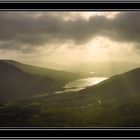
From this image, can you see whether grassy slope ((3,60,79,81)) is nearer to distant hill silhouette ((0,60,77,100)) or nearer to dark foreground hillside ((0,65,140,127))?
distant hill silhouette ((0,60,77,100))

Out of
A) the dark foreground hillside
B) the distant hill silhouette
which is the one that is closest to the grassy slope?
the distant hill silhouette

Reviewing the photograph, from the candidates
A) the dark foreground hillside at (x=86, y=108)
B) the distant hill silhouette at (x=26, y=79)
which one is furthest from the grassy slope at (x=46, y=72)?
the dark foreground hillside at (x=86, y=108)

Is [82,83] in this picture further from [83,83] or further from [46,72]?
[46,72]

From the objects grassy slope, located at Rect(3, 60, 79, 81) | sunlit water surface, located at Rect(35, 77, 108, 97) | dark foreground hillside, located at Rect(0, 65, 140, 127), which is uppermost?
grassy slope, located at Rect(3, 60, 79, 81)

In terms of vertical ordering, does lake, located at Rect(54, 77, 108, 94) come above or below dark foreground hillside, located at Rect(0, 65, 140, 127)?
above

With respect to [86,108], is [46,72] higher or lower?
higher

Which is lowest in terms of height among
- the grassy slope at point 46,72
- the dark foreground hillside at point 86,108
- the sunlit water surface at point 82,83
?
the dark foreground hillside at point 86,108

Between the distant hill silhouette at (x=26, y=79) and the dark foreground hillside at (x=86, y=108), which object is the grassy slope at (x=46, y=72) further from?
the dark foreground hillside at (x=86, y=108)

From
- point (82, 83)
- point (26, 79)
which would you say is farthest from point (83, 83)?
point (26, 79)

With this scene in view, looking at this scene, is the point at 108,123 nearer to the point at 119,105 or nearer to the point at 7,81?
the point at 119,105

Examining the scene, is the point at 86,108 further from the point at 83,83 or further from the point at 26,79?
the point at 26,79
